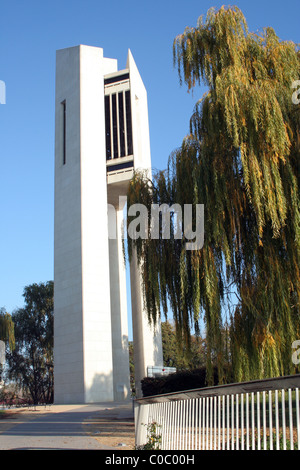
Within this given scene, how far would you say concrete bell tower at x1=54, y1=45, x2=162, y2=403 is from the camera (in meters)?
25.1

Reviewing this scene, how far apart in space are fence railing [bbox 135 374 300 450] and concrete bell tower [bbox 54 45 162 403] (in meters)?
16.6

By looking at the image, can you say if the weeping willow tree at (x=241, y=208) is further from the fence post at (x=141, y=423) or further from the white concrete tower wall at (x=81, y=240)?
the white concrete tower wall at (x=81, y=240)

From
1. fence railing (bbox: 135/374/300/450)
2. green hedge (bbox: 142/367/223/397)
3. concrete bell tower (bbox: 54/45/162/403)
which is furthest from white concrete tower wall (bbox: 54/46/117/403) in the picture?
fence railing (bbox: 135/374/300/450)

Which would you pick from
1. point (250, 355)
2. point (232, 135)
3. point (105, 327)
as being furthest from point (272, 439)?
point (105, 327)

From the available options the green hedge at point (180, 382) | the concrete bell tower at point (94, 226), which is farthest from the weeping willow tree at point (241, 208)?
the concrete bell tower at point (94, 226)

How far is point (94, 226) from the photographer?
2770 cm

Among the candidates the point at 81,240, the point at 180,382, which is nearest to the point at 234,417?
the point at 180,382

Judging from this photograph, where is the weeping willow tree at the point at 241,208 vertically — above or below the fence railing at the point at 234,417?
above

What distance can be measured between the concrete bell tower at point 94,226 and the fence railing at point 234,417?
54.6 ft

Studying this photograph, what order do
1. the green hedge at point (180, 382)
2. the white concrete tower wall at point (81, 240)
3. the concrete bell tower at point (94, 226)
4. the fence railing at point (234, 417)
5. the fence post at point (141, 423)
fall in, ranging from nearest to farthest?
the fence railing at point (234, 417), the fence post at point (141, 423), the green hedge at point (180, 382), the white concrete tower wall at point (81, 240), the concrete bell tower at point (94, 226)

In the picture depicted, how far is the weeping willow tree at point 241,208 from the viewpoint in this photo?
7.45 meters

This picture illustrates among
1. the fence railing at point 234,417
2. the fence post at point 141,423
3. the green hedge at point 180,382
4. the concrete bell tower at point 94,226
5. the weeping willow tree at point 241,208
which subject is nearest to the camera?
the fence railing at point 234,417

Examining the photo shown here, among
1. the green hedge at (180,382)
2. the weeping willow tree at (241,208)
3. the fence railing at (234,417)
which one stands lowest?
the green hedge at (180,382)

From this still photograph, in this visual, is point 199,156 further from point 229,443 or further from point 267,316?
point 229,443
